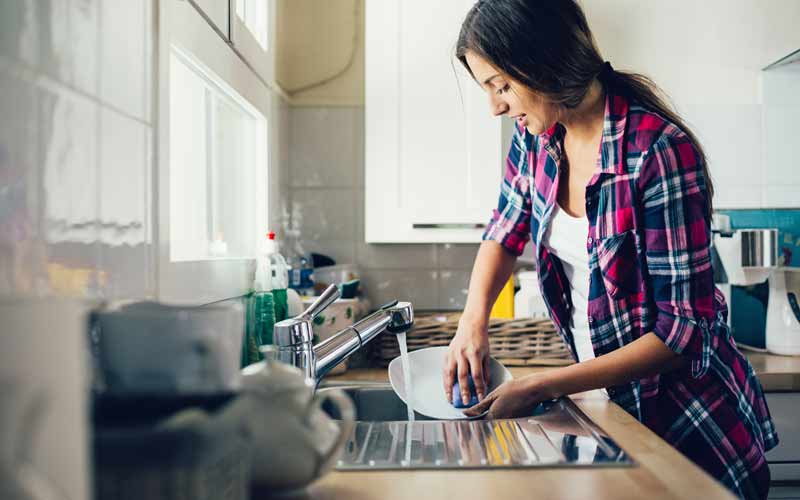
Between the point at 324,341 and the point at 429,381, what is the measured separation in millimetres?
227

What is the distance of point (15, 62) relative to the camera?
24.6 inches

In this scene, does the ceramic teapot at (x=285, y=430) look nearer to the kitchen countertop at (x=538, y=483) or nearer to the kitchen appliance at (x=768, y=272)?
the kitchen countertop at (x=538, y=483)

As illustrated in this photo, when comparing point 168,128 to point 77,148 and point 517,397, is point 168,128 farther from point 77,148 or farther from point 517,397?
point 517,397

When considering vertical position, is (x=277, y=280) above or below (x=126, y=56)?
below

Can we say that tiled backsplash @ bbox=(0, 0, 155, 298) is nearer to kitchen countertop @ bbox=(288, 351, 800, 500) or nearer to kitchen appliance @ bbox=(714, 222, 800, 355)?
kitchen countertop @ bbox=(288, 351, 800, 500)

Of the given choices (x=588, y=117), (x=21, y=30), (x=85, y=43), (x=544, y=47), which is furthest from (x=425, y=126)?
(x=21, y=30)

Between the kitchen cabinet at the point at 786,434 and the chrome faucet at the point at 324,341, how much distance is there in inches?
42.2

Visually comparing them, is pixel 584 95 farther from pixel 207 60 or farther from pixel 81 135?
pixel 81 135

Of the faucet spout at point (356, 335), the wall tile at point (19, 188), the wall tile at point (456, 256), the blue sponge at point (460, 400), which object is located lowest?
the blue sponge at point (460, 400)

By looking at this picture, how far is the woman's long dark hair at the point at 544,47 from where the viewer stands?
3.84 feet

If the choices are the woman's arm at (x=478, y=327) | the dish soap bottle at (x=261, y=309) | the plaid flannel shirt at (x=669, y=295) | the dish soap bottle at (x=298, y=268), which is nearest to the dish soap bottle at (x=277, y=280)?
the dish soap bottle at (x=261, y=309)

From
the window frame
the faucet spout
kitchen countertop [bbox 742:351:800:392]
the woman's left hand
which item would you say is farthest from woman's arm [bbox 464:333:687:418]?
kitchen countertop [bbox 742:351:800:392]

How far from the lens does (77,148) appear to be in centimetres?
75

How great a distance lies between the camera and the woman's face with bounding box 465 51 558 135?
122 cm
